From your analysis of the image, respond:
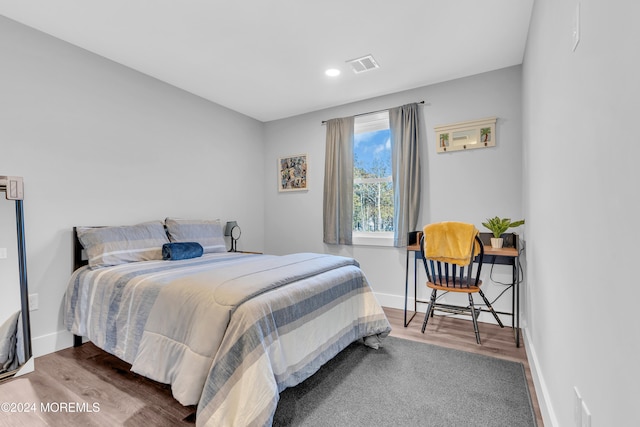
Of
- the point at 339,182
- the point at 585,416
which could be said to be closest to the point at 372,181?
the point at 339,182

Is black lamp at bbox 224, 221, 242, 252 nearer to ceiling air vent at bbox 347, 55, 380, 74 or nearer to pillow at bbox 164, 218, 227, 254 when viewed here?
pillow at bbox 164, 218, 227, 254

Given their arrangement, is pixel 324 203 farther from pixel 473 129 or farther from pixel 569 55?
pixel 569 55

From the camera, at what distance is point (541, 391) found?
1.66 meters

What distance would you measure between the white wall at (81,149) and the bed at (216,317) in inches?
8.4

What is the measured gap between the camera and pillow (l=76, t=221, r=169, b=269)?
241 cm

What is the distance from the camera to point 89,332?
2.22 meters

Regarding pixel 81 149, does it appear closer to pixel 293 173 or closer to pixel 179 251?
pixel 179 251

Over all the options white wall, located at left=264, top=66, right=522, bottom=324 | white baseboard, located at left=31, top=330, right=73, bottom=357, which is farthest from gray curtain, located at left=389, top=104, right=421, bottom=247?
white baseboard, located at left=31, top=330, right=73, bottom=357

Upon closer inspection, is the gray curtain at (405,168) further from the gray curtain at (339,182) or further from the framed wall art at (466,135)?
the gray curtain at (339,182)

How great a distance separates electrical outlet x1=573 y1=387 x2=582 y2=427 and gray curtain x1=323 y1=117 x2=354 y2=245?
2.83m

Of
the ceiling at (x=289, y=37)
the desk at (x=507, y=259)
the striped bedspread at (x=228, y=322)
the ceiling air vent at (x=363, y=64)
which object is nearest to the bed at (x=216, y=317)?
the striped bedspread at (x=228, y=322)

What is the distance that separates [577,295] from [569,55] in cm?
88

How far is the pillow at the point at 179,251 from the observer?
8.76 feet

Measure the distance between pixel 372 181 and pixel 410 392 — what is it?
2.48 metres
